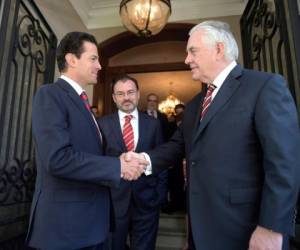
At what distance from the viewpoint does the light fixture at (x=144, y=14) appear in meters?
2.50

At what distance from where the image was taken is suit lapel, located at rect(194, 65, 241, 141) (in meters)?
1.22

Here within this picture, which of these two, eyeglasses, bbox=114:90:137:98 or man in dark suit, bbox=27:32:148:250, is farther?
eyeglasses, bbox=114:90:137:98

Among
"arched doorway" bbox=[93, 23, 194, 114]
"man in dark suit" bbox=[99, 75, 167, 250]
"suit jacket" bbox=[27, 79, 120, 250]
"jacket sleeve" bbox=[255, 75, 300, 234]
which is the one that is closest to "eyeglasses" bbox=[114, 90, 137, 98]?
"man in dark suit" bbox=[99, 75, 167, 250]

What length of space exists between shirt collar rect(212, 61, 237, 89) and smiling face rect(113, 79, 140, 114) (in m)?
0.97

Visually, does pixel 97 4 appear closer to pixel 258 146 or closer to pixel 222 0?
pixel 222 0

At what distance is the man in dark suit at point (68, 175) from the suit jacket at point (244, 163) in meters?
0.38

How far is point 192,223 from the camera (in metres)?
1.23

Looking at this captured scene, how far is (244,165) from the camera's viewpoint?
3.72 ft

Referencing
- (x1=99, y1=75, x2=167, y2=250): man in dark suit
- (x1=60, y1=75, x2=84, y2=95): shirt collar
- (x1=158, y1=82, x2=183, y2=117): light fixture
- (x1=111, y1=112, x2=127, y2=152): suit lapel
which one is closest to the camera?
(x1=60, y1=75, x2=84, y2=95): shirt collar

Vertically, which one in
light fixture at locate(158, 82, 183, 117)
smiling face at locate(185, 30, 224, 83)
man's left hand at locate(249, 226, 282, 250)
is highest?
light fixture at locate(158, 82, 183, 117)

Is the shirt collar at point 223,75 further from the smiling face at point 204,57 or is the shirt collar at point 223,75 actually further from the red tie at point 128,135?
the red tie at point 128,135

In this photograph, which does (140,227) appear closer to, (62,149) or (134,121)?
(134,121)

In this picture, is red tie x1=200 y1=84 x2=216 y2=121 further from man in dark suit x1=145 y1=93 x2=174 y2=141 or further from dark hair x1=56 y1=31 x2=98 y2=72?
man in dark suit x1=145 y1=93 x2=174 y2=141

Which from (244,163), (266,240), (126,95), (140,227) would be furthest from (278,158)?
(126,95)
